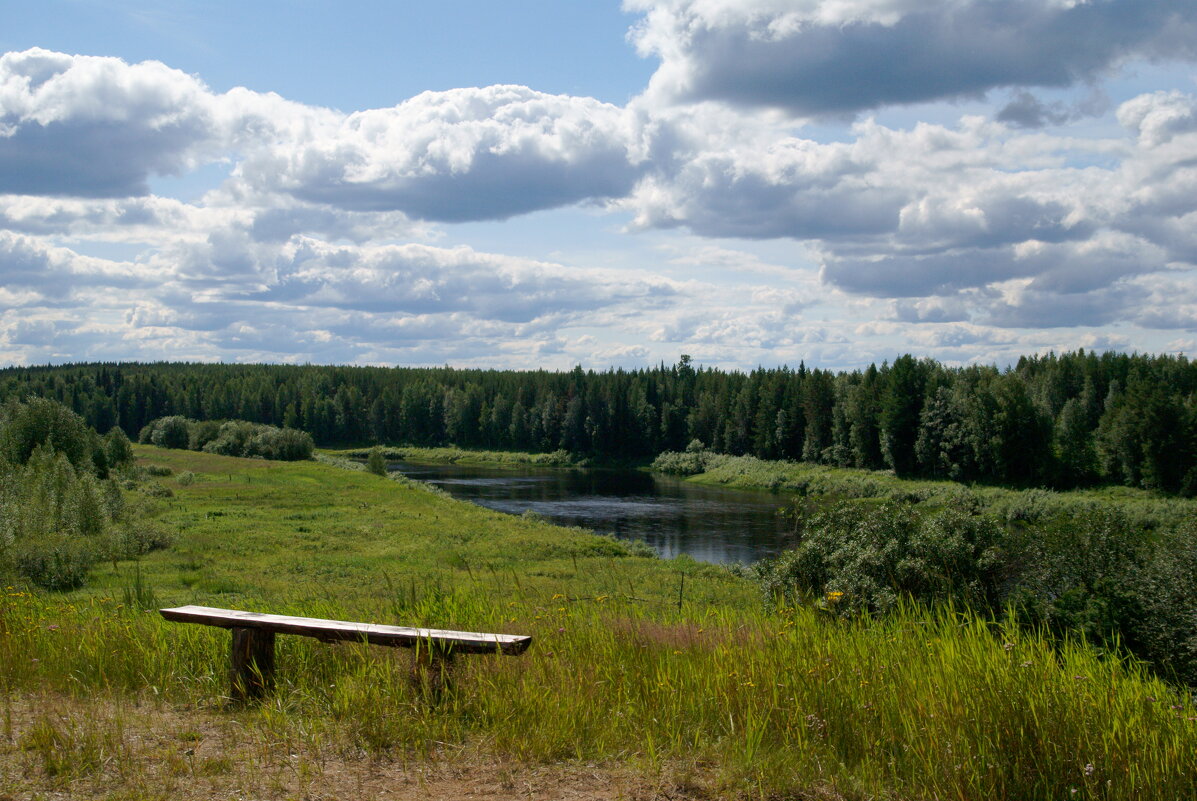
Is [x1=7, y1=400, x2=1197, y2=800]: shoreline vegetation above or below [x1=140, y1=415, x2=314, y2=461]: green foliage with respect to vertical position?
above

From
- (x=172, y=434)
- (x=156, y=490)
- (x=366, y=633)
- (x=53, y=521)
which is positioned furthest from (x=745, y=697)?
(x=172, y=434)

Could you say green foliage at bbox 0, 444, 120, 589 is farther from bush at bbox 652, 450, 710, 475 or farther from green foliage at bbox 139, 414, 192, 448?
bush at bbox 652, 450, 710, 475

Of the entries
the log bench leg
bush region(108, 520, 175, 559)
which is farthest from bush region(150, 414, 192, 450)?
the log bench leg

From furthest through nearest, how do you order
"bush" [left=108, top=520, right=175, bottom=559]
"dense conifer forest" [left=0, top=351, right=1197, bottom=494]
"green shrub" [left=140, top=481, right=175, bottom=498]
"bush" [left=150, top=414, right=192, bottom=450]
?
"bush" [left=150, top=414, right=192, bottom=450] → "dense conifer forest" [left=0, top=351, right=1197, bottom=494] → "green shrub" [left=140, top=481, right=175, bottom=498] → "bush" [left=108, top=520, right=175, bottom=559]

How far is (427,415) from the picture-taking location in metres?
130

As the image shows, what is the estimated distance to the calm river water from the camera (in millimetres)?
41594

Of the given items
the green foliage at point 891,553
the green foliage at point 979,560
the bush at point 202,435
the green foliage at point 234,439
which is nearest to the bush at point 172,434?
the green foliage at point 234,439

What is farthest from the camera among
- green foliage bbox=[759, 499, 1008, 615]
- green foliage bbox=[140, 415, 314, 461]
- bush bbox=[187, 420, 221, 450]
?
bush bbox=[187, 420, 221, 450]

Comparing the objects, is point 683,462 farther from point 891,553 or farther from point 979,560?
point 891,553

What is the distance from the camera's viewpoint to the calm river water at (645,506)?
1638 inches

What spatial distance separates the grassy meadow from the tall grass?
15mm

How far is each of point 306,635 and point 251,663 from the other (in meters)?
0.47

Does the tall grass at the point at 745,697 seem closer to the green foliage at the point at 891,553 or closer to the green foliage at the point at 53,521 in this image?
the green foliage at the point at 891,553

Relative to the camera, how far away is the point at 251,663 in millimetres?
6336
